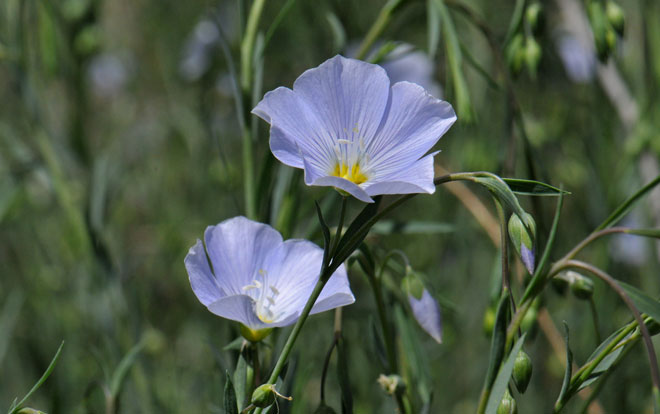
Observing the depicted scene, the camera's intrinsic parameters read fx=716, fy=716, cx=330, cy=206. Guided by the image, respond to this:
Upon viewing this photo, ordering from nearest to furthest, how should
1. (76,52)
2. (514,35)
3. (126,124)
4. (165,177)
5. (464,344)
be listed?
(514,35) → (76,52) → (464,344) → (165,177) → (126,124)

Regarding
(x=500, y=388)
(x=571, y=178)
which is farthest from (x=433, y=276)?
(x=500, y=388)

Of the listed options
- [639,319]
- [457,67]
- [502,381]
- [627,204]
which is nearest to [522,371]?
[502,381]

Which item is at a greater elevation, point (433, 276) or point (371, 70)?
point (371, 70)

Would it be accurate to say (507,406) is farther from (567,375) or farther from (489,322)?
(489,322)

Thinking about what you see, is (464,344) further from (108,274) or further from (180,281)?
(108,274)

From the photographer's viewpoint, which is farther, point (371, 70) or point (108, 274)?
point (108, 274)

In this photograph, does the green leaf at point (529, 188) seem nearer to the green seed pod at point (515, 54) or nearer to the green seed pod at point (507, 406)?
the green seed pod at point (507, 406)

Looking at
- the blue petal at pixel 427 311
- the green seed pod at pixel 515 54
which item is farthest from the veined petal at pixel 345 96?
the green seed pod at pixel 515 54
